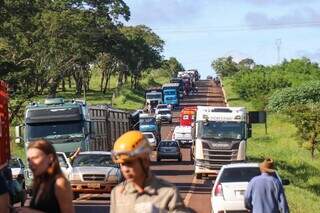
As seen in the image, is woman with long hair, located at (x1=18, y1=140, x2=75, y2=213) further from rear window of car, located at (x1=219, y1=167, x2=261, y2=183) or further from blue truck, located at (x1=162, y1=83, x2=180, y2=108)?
blue truck, located at (x1=162, y1=83, x2=180, y2=108)

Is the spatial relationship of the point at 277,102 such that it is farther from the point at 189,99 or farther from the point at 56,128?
the point at 56,128

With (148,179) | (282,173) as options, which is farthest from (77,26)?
(148,179)

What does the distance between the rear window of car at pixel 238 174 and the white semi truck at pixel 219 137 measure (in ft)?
46.3

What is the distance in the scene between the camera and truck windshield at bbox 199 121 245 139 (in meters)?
34.3

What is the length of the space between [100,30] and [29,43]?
1386cm

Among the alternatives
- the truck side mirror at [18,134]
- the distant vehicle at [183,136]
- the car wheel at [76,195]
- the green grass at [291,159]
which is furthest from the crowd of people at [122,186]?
the distant vehicle at [183,136]

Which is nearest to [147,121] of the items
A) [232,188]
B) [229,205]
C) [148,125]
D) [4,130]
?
[148,125]

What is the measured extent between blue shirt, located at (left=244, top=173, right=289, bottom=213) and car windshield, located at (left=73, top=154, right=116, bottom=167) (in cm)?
1342

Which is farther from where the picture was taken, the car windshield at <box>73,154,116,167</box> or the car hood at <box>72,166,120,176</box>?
the car windshield at <box>73,154,116,167</box>

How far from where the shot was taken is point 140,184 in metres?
5.49

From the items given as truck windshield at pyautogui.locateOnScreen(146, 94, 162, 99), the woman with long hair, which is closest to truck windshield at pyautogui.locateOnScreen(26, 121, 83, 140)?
the woman with long hair

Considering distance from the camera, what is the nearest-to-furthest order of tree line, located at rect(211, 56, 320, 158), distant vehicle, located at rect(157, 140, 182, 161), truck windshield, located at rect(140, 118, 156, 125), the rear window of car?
the rear window of car, distant vehicle, located at rect(157, 140, 182, 161), tree line, located at rect(211, 56, 320, 158), truck windshield, located at rect(140, 118, 156, 125)

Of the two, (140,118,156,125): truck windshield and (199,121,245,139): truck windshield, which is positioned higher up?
(199,121,245,139): truck windshield

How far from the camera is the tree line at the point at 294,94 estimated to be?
5541 cm
